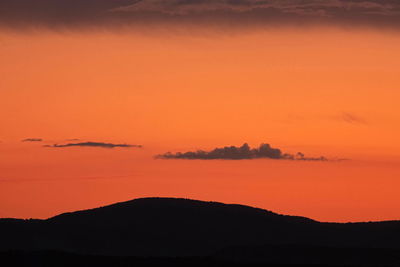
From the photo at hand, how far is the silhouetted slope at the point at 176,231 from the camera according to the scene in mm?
122875

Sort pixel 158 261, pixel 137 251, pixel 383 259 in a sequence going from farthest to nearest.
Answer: pixel 137 251 < pixel 383 259 < pixel 158 261

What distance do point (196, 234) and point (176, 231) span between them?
6.24 feet

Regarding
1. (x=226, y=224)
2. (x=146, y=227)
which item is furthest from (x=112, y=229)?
(x=226, y=224)

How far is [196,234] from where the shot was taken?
127 m

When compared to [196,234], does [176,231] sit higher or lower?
higher

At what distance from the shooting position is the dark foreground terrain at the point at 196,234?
11325cm

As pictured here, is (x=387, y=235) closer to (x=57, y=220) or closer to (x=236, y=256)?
(x=236, y=256)

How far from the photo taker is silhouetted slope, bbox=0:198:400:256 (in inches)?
4838

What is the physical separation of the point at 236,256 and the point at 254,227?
58.2 feet

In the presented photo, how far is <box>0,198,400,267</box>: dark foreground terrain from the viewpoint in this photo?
113250 mm

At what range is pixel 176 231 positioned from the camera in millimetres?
126562

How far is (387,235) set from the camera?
12888 centimetres

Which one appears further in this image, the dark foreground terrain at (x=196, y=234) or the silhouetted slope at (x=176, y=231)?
the silhouetted slope at (x=176, y=231)

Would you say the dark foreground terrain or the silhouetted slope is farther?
the silhouetted slope
